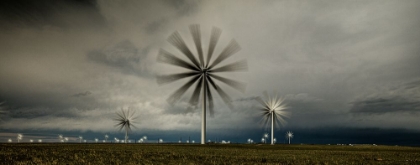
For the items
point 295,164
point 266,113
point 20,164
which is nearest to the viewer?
point 20,164

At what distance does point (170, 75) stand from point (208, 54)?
834 cm

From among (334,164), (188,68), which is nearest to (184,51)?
(188,68)

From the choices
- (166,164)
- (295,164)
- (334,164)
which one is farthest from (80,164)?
(334,164)

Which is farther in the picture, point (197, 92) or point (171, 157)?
point (197, 92)

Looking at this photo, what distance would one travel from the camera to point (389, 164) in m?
16.2

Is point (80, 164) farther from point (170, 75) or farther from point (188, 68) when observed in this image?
point (188, 68)

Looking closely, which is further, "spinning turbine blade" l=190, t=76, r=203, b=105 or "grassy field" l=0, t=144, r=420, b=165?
"spinning turbine blade" l=190, t=76, r=203, b=105

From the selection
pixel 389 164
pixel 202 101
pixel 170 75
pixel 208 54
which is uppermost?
pixel 208 54

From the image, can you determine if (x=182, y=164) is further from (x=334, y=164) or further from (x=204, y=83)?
(x=204, y=83)

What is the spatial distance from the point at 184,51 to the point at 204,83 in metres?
6.37

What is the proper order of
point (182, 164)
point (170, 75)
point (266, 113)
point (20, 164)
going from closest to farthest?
1. point (20, 164)
2. point (182, 164)
3. point (170, 75)
4. point (266, 113)

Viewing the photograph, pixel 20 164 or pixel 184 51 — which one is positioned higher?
pixel 184 51

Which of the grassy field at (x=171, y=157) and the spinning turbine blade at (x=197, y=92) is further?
the spinning turbine blade at (x=197, y=92)

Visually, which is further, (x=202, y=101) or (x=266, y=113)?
(x=266, y=113)
